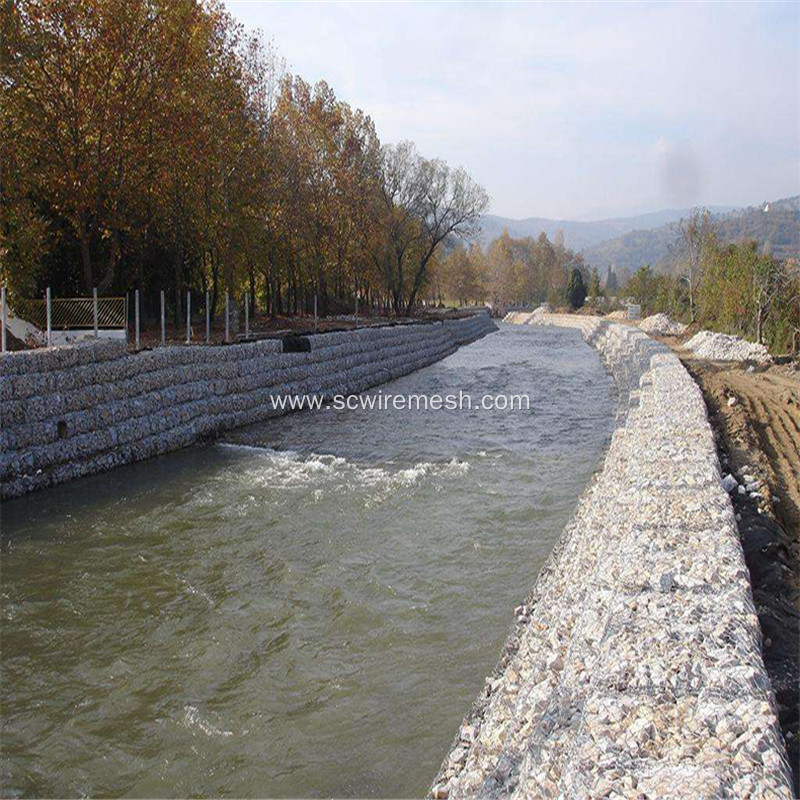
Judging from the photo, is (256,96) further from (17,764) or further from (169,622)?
(17,764)

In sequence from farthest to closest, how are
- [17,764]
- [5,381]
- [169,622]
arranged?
1. [5,381]
2. [169,622]
3. [17,764]

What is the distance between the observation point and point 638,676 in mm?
3834

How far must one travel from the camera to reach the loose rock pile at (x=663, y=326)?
4371 centimetres

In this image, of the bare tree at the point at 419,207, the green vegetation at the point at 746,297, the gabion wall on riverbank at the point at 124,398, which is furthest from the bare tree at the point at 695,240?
the gabion wall on riverbank at the point at 124,398

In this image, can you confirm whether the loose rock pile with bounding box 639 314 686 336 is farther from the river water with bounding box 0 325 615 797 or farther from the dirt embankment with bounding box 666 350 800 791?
the river water with bounding box 0 325 615 797

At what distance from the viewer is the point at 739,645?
13.3 ft

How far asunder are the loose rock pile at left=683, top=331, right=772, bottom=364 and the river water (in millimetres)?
15893

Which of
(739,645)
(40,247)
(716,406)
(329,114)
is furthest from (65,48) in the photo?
(329,114)

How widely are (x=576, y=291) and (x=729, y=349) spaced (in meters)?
58.4

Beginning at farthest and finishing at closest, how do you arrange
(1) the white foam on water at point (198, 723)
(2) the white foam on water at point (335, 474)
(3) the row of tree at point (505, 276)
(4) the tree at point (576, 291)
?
(3) the row of tree at point (505, 276), (4) the tree at point (576, 291), (2) the white foam on water at point (335, 474), (1) the white foam on water at point (198, 723)

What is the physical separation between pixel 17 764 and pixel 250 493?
5.97 m

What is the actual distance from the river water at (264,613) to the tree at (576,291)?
7439 cm

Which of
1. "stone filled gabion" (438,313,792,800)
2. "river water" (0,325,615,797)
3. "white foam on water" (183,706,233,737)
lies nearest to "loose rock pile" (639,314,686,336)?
"river water" (0,325,615,797)

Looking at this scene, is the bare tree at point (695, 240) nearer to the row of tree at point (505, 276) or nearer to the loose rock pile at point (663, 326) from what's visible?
the loose rock pile at point (663, 326)
